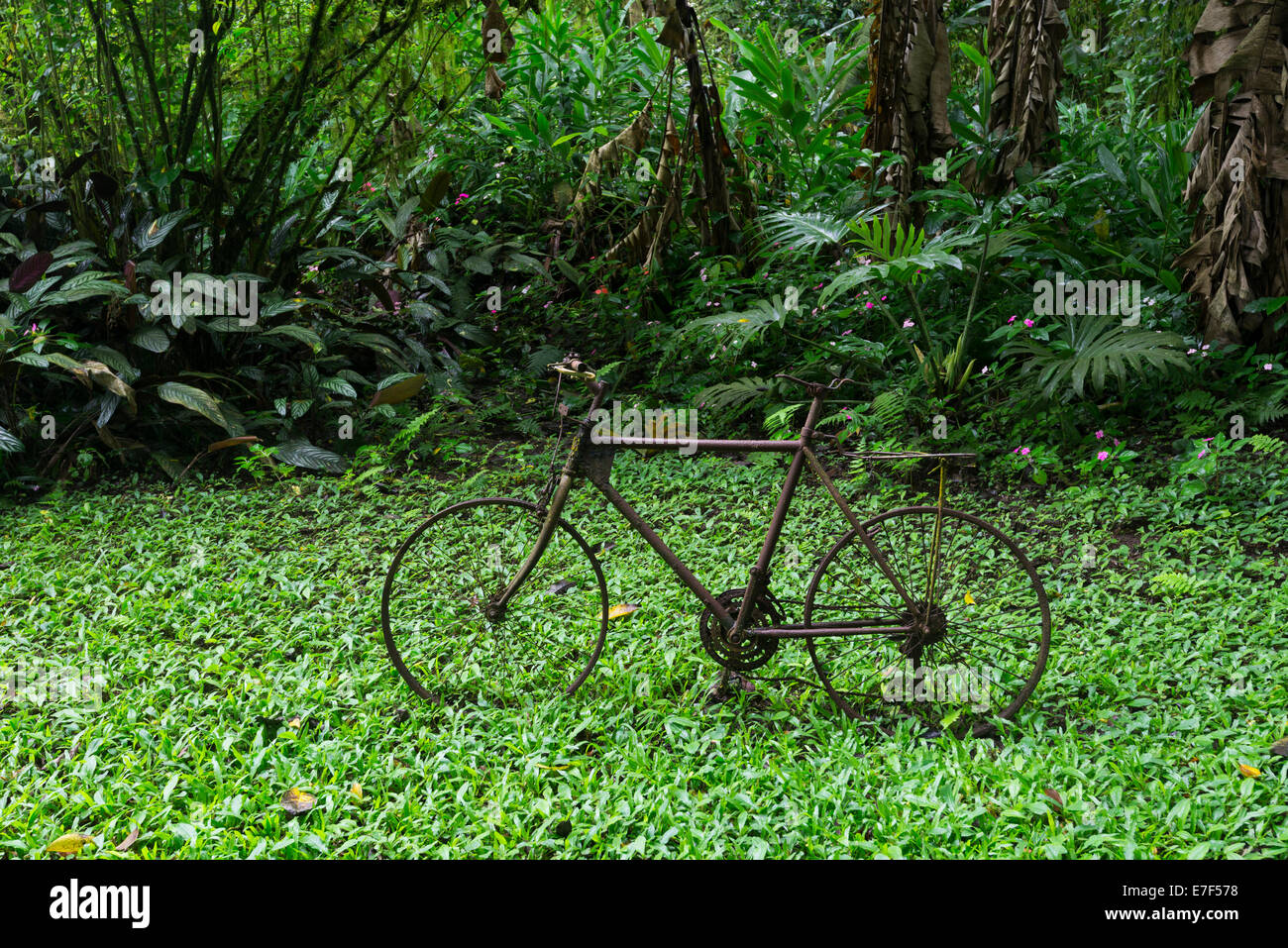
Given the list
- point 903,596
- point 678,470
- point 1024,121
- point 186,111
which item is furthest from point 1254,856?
point 186,111

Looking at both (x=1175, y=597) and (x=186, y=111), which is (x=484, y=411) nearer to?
(x=186, y=111)

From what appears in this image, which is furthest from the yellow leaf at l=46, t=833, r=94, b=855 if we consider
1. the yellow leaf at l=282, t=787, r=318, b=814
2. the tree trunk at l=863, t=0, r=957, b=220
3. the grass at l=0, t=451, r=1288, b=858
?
the tree trunk at l=863, t=0, r=957, b=220

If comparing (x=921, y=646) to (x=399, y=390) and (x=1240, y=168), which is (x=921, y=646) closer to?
(x=1240, y=168)

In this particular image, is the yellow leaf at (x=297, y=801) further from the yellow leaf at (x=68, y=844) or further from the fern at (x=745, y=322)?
the fern at (x=745, y=322)

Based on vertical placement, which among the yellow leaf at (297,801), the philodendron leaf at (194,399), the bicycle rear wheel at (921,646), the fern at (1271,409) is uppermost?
the philodendron leaf at (194,399)

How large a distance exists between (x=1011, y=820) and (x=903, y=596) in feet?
2.04

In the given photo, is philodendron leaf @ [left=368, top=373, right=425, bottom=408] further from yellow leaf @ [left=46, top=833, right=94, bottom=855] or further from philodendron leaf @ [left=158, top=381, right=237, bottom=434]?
yellow leaf @ [left=46, top=833, right=94, bottom=855]

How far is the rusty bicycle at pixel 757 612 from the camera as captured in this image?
2.72 metres

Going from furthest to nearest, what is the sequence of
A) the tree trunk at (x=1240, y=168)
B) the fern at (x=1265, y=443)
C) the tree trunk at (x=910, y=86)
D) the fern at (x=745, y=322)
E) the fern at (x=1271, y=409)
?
the tree trunk at (x=910, y=86)
the fern at (x=745, y=322)
the tree trunk at (x=1240, y=168)
the fern at (x=1271, y=409)
the fern at (x=1265, y=443)

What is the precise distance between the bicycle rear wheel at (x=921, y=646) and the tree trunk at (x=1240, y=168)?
225 centimetres

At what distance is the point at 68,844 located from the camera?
2291mm

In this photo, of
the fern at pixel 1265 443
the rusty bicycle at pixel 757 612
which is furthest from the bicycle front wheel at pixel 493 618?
the fern at pixel 1265 443
